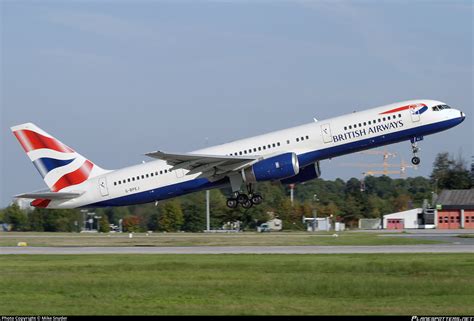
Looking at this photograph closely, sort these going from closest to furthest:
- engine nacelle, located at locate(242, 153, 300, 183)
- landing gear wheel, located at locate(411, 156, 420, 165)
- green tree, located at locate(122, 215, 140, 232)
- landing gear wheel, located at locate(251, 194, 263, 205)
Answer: engine nacelle, located at locate(242, 153, 300, 183) → landing gear wheel, located at locate(411, 156, 420, 165) → landing gear wheel, located at locate(251, 194, 263, 205) → green tree, located at locate(122, 215, 140, 232)

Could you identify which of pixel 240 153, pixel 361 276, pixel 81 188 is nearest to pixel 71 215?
pixel 81 188

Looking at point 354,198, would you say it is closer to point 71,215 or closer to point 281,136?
point 71,215

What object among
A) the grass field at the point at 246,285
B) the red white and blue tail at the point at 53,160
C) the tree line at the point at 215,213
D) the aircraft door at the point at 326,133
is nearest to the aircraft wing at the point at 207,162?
the aircraft door at the point at 326,133

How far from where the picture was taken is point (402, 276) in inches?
1080

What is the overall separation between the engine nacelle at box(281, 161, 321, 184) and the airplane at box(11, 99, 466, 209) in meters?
0.06

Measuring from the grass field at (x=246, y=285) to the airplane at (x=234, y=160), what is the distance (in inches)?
371

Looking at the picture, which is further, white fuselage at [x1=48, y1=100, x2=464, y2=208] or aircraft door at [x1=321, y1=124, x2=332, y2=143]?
aircraft door at [x1=321, y1=124, x2=332, y2=143]

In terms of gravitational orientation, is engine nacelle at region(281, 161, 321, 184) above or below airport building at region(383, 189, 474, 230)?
above

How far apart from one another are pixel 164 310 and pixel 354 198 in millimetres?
87578

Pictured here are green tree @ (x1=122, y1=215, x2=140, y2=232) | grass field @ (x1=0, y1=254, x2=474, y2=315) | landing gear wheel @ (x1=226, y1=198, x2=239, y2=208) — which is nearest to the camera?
Result: grass field @ (x1=0, y1=254, x2=474, y2=315)

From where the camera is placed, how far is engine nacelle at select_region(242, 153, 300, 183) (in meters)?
42.8

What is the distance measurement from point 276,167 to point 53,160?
14.6 metres

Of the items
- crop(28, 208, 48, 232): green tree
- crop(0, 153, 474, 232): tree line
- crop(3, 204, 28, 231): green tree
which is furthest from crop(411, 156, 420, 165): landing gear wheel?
crop(3, 204, 28, 231): green tree

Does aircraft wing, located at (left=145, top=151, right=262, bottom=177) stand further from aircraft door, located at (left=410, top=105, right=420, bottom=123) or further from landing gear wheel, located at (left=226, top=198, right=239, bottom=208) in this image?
aircraft door, located at (left=410, top=105, right=420, bottom=123)
